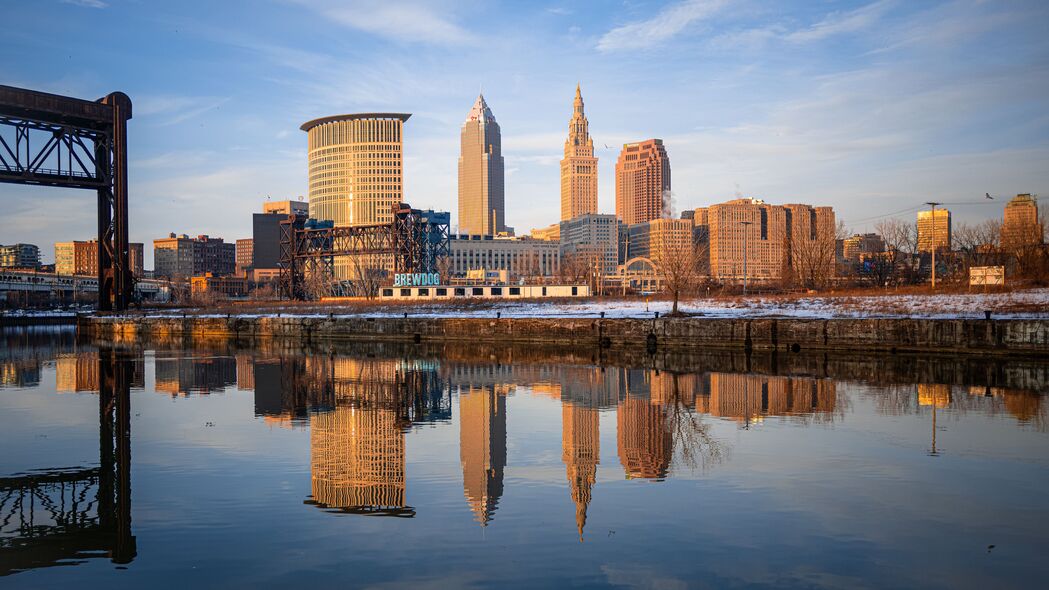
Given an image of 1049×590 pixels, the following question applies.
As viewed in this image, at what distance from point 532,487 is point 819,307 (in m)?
37.1

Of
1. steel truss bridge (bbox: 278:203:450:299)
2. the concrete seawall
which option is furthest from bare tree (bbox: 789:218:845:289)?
steel truss bridge (bbox: 278:203:450:299)

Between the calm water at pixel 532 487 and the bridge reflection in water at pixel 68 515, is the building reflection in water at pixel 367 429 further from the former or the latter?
the bridge reflection in water at pixel 68 515

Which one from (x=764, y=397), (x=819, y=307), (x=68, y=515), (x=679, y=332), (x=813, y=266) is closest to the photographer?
(x=68, y=515)

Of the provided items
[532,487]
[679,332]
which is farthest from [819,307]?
[532,487]

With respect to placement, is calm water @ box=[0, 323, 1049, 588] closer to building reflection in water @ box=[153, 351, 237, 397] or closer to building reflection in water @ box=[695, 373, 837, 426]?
building reflection in water @ box=[695, 373, 837, 426]

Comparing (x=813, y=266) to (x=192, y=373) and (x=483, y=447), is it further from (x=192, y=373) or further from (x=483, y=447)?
(x=483, y=447)

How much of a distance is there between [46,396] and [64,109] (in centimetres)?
4475

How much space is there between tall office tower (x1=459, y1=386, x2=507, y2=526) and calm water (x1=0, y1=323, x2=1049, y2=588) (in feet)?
0.24

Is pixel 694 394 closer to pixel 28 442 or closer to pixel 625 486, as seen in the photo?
pixel 625 486

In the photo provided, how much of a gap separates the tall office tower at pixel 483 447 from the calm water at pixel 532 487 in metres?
0.07

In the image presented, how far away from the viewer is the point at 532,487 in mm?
11609

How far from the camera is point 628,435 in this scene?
1563 centimetres

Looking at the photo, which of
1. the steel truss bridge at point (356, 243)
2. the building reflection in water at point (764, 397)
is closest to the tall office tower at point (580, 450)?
the building reflection in water at point (764, 397)

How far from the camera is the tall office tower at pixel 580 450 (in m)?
11.0
